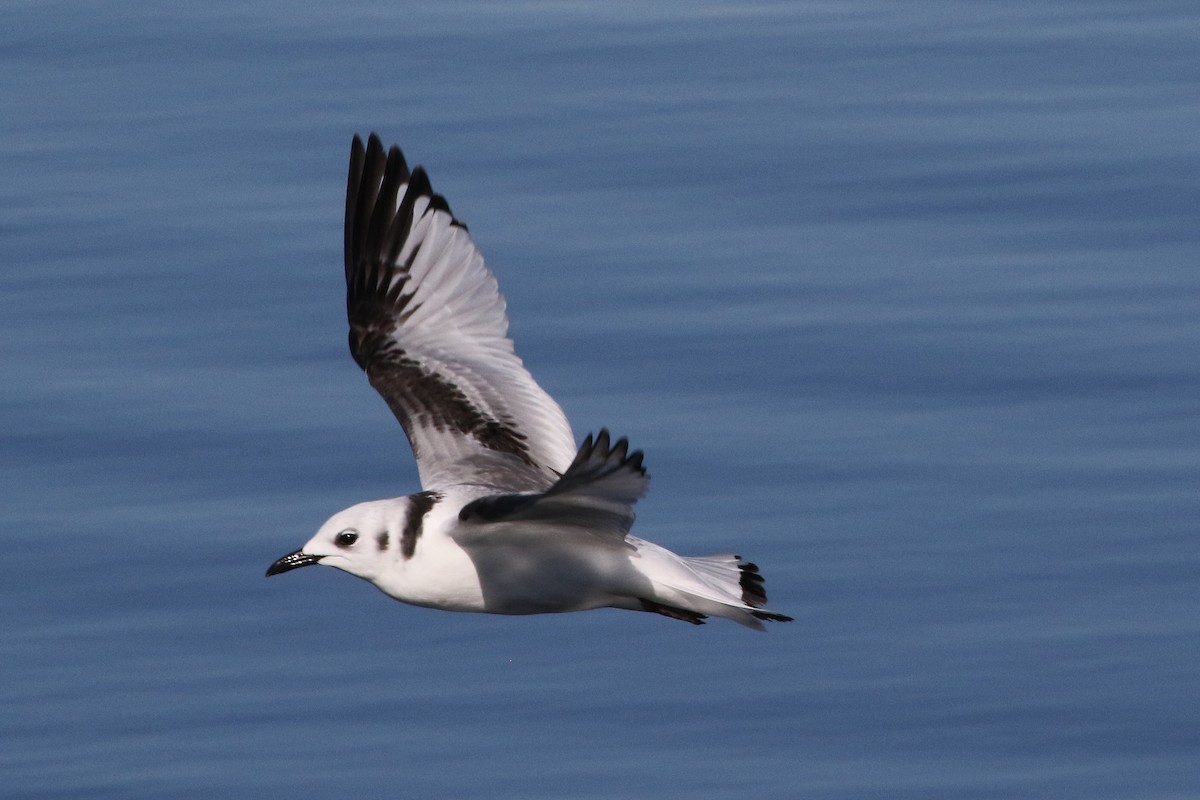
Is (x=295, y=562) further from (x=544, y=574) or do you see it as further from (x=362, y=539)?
(x=544, y=574)

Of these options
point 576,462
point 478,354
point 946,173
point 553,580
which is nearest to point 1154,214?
point 946,173

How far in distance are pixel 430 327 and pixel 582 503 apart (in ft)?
8.62

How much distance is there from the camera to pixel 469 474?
12727mm

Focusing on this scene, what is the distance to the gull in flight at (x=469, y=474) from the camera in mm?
11836

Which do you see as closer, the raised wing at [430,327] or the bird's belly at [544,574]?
the bird's belly at [544,574]

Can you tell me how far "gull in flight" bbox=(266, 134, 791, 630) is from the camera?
466 inches

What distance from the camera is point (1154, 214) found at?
18406mm

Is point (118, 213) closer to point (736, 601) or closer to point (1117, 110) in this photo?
point (1117, 110)

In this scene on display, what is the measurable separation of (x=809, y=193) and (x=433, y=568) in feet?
24.6

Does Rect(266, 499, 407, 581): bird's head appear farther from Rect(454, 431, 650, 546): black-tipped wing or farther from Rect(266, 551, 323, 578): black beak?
Rect(454, 431, 650, 546): black-tipped wing

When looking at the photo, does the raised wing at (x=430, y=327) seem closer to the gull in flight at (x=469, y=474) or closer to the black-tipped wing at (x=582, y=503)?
the gull in flight at (x=469, y=474)

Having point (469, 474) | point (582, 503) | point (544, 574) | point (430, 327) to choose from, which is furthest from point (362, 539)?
point (430, 327)

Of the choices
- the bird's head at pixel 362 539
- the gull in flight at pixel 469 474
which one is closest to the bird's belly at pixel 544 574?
the gull in flight at pixel 469 474

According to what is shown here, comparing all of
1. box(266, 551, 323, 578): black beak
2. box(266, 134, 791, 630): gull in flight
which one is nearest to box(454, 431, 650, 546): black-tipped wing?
box(266, 134, 791, 630): gull in flight
